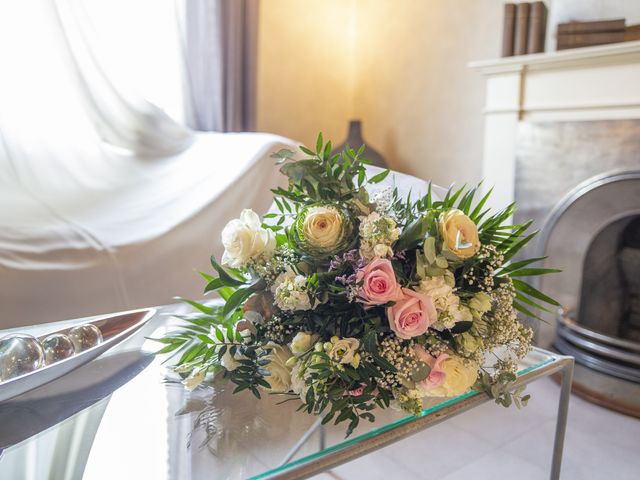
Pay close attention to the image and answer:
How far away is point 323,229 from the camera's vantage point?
0.80 metres

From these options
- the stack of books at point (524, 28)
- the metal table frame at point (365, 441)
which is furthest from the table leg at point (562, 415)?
the stack of books at point (524, 28)

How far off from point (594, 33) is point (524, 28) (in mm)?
297

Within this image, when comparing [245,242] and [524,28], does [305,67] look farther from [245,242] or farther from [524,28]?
[245,242]

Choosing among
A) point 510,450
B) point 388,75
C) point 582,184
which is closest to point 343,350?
point 510,450

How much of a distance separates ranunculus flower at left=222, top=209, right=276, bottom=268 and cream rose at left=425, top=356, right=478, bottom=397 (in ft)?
1.04

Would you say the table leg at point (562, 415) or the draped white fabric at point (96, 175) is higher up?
the draped white fabric at point (96, 175)

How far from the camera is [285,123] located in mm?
3277

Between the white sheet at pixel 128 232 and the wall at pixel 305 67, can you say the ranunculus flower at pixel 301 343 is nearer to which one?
the white sheet at pixel 128 232

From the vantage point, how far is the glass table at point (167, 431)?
0.71m

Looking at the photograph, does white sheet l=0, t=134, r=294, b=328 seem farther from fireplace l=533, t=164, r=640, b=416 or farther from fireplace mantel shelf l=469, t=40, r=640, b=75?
fireplace l=533, t=164, r=640, b=416

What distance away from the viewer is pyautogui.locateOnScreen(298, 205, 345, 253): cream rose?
2.62 feet

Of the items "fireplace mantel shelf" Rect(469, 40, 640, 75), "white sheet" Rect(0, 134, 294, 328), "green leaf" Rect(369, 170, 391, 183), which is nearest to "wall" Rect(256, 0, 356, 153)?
"white sheet" Rect(0, 134, 294, 328)

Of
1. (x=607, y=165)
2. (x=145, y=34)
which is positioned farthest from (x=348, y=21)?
(x=607, y=165)

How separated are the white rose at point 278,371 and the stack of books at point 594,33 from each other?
180 centimetres
